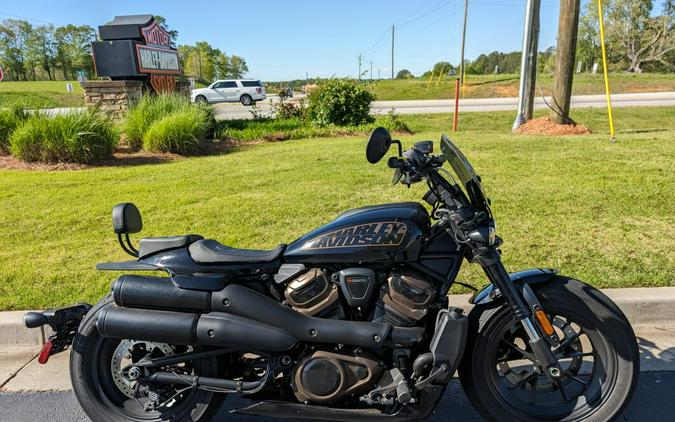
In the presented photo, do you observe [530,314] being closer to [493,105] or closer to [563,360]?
[563,360]

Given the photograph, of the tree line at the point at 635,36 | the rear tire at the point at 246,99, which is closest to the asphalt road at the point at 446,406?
the rear tire at the point at 246,99

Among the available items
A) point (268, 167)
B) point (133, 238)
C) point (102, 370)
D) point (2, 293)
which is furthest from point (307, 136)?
point (102, 370)

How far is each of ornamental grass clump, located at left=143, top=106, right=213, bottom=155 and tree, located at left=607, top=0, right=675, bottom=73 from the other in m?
57.9

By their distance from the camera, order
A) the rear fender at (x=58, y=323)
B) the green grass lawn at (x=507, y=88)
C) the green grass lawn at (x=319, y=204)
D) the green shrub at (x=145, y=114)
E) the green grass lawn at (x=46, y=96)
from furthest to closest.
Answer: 1. the green grass lawn at (x=507, y=88)
2. the green grass lawn at (x=46, y=96)
3. the green shrub at (x=145, y=114)
4. the green grass lawn at (x=319, y=204)
5. the rear fender at (x=58, y=323)

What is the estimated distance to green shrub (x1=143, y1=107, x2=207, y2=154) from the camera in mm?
10045

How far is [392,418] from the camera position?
2.27 m

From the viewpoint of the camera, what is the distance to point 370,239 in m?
2.23

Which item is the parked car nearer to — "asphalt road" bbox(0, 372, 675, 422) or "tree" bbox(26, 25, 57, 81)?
"asphalt road" bbox(0, 372, 675, 422)

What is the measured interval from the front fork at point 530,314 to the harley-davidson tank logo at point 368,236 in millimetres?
403

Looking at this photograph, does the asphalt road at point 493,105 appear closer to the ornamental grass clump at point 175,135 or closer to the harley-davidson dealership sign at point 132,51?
the harley-davidson dealership sign at point 132,51

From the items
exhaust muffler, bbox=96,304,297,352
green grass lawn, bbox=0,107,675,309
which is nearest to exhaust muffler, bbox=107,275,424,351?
exhaust muffler, bbox=96,304,297,352

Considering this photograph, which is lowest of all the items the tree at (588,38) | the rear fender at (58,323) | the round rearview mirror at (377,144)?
the rear fender at (58,323)

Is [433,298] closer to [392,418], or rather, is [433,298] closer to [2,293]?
[392,418]

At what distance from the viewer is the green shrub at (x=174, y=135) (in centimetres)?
1005
